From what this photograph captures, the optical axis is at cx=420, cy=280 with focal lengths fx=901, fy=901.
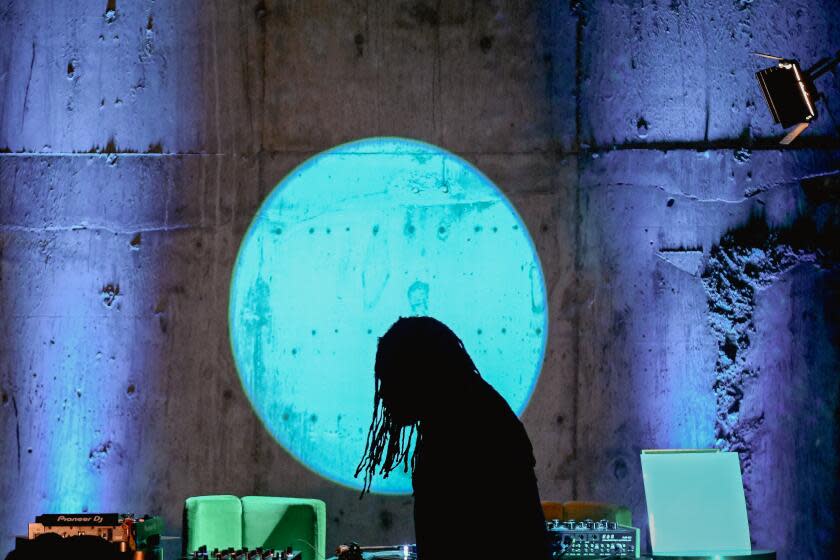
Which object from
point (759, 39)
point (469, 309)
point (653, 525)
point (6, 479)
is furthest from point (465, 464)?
point (759, 39)

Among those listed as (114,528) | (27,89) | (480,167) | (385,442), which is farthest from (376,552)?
(27,89)

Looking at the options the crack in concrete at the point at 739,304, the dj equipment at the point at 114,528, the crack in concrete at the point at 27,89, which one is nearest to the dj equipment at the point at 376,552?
the dj equipment at the point at 114,528

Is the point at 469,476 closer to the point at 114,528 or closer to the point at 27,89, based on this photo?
the point at 114,528

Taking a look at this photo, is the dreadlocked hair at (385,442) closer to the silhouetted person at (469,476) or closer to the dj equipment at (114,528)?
the silhouetted person at (469,476)

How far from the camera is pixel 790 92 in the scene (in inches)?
171

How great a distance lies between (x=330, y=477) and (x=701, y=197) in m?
2.47

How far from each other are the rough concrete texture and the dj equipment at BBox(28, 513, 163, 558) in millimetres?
821

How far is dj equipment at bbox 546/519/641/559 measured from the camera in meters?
3.51

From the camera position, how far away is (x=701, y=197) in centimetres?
484

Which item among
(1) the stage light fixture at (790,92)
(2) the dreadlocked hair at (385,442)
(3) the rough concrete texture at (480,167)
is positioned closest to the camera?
(2) the dreadlocked hair at (385,442)

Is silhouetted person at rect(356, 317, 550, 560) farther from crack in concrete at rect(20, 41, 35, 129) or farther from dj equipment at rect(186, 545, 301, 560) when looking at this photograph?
crack in concrete at rect(20, 41, 35, 129)

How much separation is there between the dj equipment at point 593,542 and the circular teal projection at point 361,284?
1.22 meters

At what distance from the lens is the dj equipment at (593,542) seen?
351cm

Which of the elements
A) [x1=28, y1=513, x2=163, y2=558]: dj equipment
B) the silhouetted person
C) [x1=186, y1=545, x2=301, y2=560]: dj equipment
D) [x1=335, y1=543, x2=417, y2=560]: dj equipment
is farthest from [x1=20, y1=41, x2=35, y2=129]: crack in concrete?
the silhouetted person
